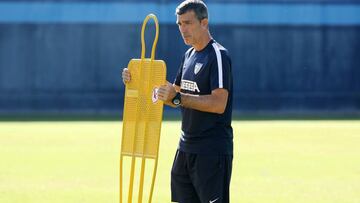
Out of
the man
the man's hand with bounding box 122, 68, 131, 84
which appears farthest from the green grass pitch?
the man

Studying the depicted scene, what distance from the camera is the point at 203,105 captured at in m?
5.70

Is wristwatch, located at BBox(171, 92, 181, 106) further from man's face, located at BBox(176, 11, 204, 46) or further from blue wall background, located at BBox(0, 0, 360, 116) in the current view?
blue wall background, located at BBox(0, 0, 360, 116)

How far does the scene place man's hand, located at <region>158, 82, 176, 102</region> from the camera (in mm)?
5773

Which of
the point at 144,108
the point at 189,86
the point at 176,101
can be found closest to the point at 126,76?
the point at 144,108

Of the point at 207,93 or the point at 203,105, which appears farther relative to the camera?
the point at 207,93

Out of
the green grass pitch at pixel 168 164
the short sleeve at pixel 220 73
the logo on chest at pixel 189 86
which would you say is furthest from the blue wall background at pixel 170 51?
the short sleeve at pixel 220 73

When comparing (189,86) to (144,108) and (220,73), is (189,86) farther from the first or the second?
(144,108)

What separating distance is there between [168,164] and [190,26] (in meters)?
7.92

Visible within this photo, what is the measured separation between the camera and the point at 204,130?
19.3 ft

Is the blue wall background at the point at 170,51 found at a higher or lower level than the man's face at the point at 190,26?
lower

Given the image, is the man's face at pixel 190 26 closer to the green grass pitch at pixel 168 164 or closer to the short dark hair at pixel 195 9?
the short dark hair at pixel 195 9

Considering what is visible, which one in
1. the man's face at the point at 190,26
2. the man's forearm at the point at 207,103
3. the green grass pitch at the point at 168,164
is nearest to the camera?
the man's forearm at the point at 207,103

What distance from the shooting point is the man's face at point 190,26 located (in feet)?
19.1

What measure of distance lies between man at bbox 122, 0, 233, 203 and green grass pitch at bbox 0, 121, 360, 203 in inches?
159
